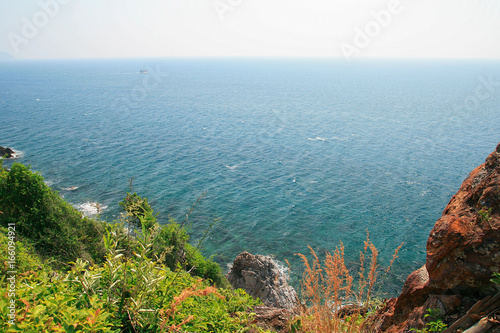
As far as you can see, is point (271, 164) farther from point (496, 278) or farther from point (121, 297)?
point (121, 297)

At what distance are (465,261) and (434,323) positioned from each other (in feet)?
4.36

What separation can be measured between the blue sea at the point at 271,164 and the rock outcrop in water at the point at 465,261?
8138 millimetres

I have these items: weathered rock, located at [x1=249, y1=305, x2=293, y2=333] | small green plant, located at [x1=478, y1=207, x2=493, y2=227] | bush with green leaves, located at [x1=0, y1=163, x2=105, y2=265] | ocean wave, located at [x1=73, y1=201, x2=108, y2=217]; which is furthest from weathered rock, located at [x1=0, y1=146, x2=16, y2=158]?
small green plant, located at [x1=478, y1=207, x2=493, y2=227]

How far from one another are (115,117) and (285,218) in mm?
69615

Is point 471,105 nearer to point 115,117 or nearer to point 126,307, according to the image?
point 115,117

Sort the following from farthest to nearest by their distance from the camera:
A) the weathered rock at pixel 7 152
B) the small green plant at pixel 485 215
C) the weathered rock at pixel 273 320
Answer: the weathered rock at pixel 7 152 → the weathered rock at pixel 273 320 → the small green plant at pixel 485 215

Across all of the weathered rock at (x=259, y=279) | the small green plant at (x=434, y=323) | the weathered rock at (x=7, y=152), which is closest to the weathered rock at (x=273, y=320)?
the small green plant at (x=434, y=323)

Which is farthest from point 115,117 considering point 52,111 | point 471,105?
point 471,105

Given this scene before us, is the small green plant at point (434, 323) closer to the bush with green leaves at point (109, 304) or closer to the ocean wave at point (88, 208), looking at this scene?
the bush with green leaves at point (109, 304)

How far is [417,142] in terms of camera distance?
68.1m

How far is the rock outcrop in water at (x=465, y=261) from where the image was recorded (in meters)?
5.24

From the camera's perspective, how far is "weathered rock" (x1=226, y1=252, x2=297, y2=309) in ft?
79.7

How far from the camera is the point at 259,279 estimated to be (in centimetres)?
2534

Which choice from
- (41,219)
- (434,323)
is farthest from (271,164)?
(434,323)
